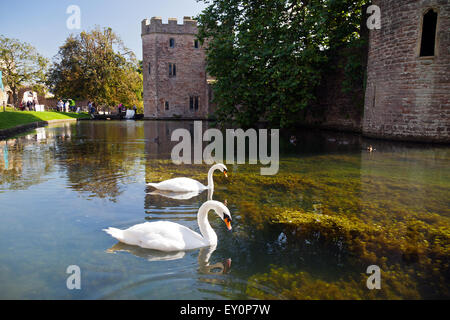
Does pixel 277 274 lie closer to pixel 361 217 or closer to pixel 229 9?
pixel 361 217

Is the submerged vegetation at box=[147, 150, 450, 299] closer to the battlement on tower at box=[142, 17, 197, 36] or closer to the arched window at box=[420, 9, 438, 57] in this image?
the arched window at box=[420, 9, 438, 57]

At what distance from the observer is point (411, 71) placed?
1553 centimetres

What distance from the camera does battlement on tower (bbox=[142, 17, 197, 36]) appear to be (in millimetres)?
42125

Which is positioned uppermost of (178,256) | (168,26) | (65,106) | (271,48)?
(168,26)

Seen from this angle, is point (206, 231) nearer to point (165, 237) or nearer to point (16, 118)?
point (165, 237)

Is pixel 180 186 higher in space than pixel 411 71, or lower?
lower

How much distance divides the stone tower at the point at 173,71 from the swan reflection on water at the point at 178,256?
133 ft

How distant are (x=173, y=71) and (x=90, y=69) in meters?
10.2

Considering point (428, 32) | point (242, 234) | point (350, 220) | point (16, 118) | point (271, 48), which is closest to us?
point (242, 234)

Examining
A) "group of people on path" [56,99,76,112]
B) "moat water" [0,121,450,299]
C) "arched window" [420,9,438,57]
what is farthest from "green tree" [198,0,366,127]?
"group of people on path" [56,99,76,112]

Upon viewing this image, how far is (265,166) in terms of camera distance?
10.3 metres

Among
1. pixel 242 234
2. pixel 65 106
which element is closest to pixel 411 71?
pixel 242 234
